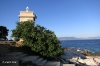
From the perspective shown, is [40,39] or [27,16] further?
[27,16]

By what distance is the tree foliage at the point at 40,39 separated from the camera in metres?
18.3

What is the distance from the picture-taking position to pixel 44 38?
1897 centimetres

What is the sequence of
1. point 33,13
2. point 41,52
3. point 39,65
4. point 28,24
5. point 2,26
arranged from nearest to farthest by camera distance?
1. point 39,65
2. point 41,52
3. point 28,24
4. point 33,13
5. point 2,26

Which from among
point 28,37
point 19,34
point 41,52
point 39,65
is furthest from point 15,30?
point 39,65

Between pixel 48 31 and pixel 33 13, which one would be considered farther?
pixel 33 13

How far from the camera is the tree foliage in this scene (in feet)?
60.2

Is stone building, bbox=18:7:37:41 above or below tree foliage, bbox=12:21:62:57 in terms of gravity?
above

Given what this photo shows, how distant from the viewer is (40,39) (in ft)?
60.3

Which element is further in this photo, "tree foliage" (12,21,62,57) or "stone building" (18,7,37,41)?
"stone building" (18,7,37,41)

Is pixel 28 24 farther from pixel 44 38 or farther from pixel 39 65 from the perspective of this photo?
pixel 39 65

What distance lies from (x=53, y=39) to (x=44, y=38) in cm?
86

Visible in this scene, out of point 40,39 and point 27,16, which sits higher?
point 27,16

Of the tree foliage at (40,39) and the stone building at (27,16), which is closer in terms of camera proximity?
the tree foliage at (40,39)

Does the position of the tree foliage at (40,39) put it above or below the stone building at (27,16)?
below
